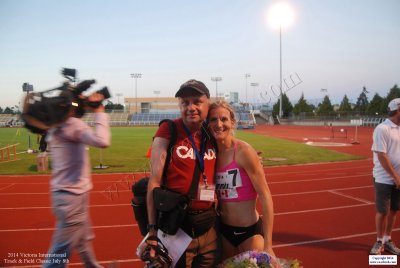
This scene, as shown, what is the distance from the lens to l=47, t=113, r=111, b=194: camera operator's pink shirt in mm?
2484

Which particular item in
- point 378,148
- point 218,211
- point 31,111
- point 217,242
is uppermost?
point 31,111

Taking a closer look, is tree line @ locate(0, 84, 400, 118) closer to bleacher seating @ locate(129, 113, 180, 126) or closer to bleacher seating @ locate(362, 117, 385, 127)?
bleacher seating @ locate(362, 117, 385, 127)

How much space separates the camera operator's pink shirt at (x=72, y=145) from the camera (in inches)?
97.8

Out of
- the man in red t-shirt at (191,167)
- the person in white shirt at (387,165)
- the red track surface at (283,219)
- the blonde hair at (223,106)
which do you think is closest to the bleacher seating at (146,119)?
the red track surface at (283,219)

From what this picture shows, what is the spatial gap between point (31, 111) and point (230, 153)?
1.56m

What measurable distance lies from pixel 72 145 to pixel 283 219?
479 cm

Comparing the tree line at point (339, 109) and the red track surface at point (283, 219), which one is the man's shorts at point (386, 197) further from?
the tree line at point (339, 109)

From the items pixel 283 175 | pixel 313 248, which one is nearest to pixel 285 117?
pixel 283 175

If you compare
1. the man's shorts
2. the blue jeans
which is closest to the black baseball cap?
the blue jeans

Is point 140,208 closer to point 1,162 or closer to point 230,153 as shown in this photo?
point 230,153

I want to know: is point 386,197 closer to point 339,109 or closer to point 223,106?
point 223,106

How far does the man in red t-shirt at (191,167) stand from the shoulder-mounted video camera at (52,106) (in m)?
0.80

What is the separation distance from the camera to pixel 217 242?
7.50 feet

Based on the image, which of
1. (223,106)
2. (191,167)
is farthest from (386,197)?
(191,167)
